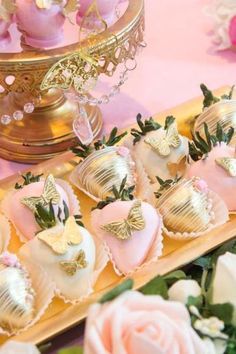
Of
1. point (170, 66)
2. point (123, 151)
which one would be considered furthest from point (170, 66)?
point (123, 151)

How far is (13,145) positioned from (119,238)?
0.86 feet

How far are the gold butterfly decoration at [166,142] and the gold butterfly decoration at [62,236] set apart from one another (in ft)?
0.53

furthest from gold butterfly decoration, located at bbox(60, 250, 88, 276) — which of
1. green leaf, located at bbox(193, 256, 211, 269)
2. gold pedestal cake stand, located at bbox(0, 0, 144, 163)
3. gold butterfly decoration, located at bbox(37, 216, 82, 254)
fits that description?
gold pedestal cake stand, located at bbox(0, 0, 144, 163)

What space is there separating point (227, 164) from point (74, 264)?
0.21 m

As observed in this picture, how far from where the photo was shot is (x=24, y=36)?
79 centimetres

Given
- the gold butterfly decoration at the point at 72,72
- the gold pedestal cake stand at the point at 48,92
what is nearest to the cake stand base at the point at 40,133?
the gold pedestal cake stand at the point at 48,92

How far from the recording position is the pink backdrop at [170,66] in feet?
3.18

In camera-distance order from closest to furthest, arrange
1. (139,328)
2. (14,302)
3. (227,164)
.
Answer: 1. (139,328)
2. (14,302)
3. (227,164)

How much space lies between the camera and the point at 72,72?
0.75 metres

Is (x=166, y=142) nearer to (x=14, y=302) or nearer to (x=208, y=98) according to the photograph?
(x=208, y=98)

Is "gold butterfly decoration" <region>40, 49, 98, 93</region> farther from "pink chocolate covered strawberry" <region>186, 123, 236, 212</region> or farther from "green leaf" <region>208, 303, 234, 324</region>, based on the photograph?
"green leaf" <region>208, 303, 234, 324</region>

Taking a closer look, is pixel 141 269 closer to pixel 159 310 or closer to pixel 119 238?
pixel 119 238

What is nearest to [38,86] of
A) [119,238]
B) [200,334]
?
[119,238]

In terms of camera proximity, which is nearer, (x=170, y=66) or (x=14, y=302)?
(x=14, y=302)
